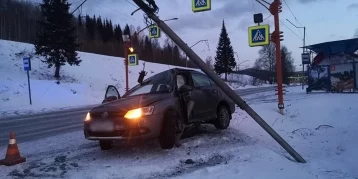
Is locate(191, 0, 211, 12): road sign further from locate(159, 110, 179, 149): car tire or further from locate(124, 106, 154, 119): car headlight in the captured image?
locate(124, 106, 154, 119): car headlight

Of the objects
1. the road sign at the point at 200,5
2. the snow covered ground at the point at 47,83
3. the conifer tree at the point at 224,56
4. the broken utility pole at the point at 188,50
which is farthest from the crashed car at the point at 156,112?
the conifer tree at the point at 224,56

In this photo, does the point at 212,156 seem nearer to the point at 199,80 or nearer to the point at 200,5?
the point at 199,80

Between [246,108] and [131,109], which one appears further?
[246,108]

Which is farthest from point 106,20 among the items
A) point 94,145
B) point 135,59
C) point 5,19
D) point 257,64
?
point 94,145

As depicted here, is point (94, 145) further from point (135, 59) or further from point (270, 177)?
point (135, 59)

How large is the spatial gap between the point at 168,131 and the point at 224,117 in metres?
2.80

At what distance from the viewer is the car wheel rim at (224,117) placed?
9408mm

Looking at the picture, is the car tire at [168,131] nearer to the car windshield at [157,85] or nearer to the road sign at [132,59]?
the car windshield at [157,85]

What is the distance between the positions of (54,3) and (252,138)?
3020 cm

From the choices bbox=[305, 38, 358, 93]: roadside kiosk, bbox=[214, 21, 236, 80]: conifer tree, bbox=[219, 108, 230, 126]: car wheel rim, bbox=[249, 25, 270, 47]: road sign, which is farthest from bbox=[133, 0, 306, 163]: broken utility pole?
bbox=[214, 21, 236, 80]: conifer tree

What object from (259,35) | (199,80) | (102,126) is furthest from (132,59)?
(102,126)

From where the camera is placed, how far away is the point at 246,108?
23.9ft

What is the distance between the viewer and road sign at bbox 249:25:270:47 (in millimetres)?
12312

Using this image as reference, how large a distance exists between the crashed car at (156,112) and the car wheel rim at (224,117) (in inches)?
9.8
